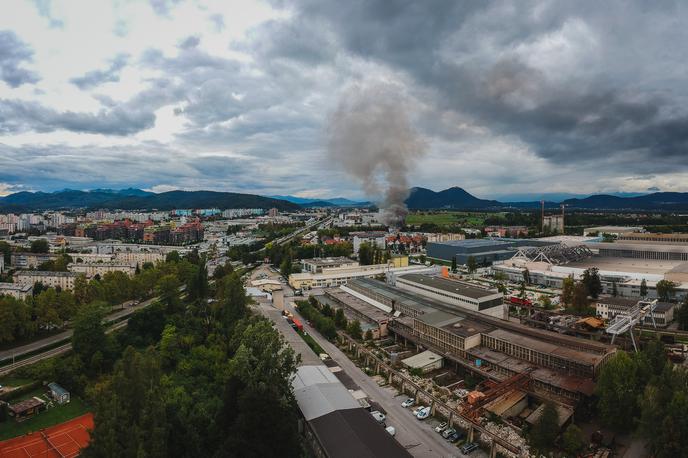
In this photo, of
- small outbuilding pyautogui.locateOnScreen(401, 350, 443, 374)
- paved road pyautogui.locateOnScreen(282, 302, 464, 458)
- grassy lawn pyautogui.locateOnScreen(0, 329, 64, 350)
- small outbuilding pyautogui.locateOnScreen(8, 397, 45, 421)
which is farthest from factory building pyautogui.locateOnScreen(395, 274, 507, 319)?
grassy lawn pyautogui.locateOnScreen(0, 329, 64, 350)

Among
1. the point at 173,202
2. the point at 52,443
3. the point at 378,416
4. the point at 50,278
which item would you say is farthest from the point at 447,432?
the point at 173,202

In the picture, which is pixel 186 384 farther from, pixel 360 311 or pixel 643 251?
pixel 643 251

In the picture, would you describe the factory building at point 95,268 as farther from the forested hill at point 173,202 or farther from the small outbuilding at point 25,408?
the forested hill at point 173,202

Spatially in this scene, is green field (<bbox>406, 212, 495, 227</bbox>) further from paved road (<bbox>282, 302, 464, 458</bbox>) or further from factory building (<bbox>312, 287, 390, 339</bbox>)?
paved road (<bbox>282, 302, 464, 458</bbox>)

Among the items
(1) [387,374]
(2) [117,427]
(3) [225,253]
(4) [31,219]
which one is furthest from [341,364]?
(4) [31,219]

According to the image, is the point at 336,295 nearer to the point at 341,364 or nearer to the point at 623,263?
the point at 341,364

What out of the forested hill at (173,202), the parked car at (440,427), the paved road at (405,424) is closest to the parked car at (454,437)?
the paved road at (405,424)

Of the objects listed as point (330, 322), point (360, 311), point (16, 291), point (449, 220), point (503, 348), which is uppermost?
point (449, 220)
